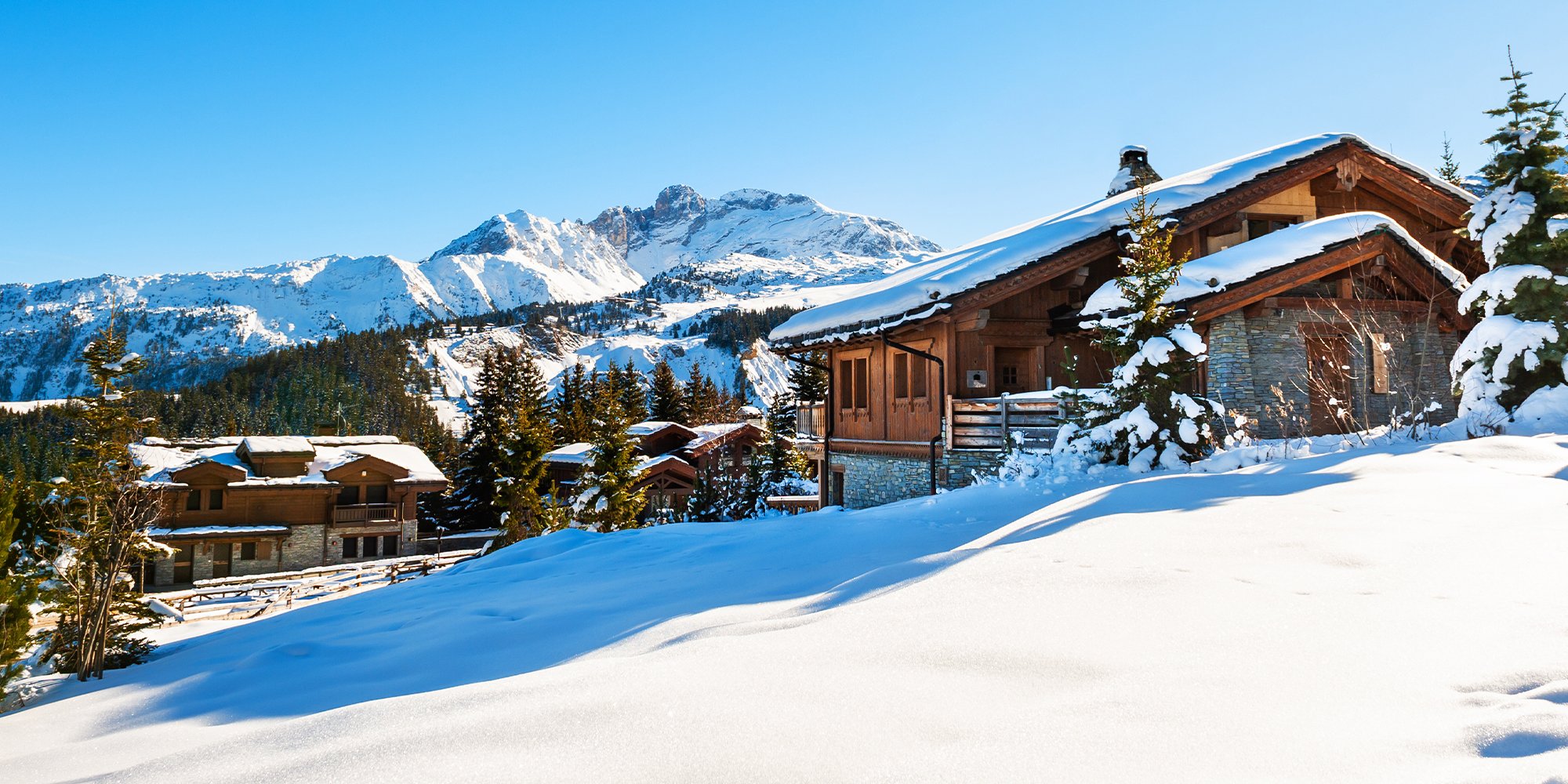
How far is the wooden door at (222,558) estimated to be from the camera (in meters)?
38.3

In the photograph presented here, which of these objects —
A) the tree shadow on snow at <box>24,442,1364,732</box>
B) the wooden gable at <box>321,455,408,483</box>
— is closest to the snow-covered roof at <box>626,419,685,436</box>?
the wooden gable at <box>321,455,408,483</box>

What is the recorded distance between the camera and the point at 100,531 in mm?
10109

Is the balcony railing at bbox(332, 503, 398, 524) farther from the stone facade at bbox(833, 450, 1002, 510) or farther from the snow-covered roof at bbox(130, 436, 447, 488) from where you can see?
the stone facade at bbox(833, 450, 1002, 510)

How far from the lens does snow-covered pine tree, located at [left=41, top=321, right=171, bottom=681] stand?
9305 millimetres

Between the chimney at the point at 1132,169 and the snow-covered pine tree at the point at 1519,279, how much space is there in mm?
12126

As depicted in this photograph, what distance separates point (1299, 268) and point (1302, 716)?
13.7 metres

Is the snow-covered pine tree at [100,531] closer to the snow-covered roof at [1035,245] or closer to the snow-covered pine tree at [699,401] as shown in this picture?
the snow-covered roof at [1035,245]

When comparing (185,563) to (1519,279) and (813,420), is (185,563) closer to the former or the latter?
(813,420)

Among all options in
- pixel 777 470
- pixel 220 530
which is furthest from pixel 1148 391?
pixel 220 530

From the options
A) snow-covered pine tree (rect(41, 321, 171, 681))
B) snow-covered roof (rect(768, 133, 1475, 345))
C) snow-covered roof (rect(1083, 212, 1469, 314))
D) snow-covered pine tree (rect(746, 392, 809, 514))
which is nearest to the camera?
snow-covered pine tree (rect(41, 321, 171, 681))

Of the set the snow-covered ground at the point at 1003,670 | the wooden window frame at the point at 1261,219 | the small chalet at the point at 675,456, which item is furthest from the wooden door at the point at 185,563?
the wooden window frame at the point at 1261,219

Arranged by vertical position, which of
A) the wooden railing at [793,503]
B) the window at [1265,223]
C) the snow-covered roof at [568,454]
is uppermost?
the window at [1265,223]

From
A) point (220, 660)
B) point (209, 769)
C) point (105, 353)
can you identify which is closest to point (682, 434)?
point (105, 353)

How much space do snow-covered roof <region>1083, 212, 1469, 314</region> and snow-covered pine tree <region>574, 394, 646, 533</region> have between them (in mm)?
17614
